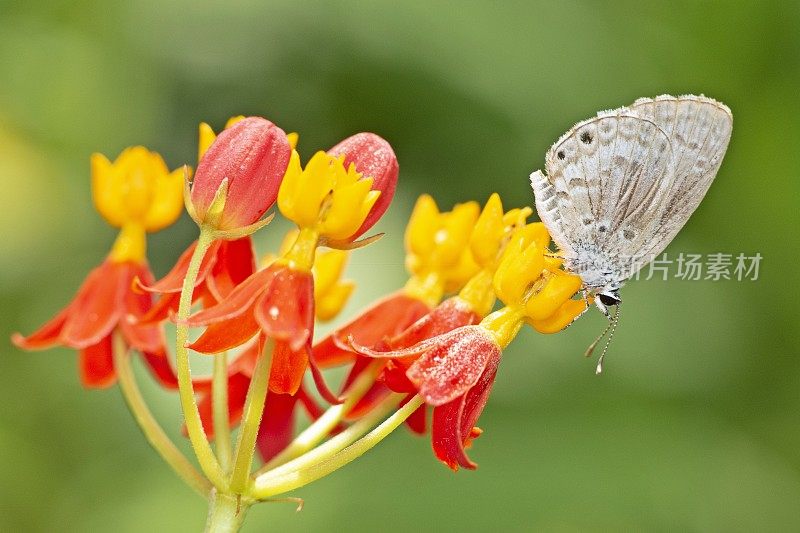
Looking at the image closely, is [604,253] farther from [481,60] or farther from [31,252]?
[31,252]

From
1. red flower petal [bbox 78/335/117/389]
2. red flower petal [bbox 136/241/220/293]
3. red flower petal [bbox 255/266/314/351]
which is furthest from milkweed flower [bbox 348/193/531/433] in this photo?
red flower petal [bbox 78/335/117/389]

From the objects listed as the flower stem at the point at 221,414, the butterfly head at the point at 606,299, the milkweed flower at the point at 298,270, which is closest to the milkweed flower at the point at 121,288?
the flower stem at the point at 221,414

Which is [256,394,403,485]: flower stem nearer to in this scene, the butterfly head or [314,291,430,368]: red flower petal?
[314,291,430,368]: red flower petal

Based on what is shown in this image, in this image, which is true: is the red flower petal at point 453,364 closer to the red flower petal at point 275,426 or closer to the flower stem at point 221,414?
the flower stem at point 221,414

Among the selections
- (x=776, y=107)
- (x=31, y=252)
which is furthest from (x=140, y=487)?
(x=776, y=107)

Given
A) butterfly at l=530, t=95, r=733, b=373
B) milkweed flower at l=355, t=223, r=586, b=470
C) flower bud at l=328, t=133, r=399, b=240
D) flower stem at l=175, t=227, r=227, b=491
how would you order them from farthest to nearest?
1. butterfly at l=530, t=95, r=733, b=373
2. flower bud at l=328, t=133, r=399, b=240
3. milkweed flower at l=355, t=223, r=586, b=470
4. flower stem at l=175, t=227, r=227, b=491

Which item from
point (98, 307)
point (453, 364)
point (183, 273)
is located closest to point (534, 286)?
point (453, 364)
